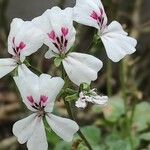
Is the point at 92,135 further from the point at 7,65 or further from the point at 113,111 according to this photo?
the point at 7,65

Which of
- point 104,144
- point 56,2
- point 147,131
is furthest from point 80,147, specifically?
point 56,2

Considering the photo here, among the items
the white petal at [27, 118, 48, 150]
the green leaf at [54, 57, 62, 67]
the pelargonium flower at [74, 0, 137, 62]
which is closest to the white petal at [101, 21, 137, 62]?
the pelargonium flower at [74, 0, 137, 62]

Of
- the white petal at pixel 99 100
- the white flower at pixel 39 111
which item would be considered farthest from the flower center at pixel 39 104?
the white petal at pixel 99 100

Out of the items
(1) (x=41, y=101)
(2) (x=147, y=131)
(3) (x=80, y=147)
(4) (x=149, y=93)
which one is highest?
(1) (x=41, y=101)

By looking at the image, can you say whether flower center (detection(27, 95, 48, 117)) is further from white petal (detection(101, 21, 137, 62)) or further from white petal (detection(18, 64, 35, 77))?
white petal (detection(101, 21, 137, 62))

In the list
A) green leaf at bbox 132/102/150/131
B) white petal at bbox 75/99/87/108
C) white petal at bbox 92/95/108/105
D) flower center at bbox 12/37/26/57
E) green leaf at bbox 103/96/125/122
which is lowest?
green leaf at bbox 132/102/150/131

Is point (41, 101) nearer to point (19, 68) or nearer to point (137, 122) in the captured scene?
point (19, 68)

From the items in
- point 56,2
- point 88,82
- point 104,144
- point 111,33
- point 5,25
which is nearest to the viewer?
point 88,82

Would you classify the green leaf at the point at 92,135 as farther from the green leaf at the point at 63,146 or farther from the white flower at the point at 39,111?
the white flower at the point at 39,111
